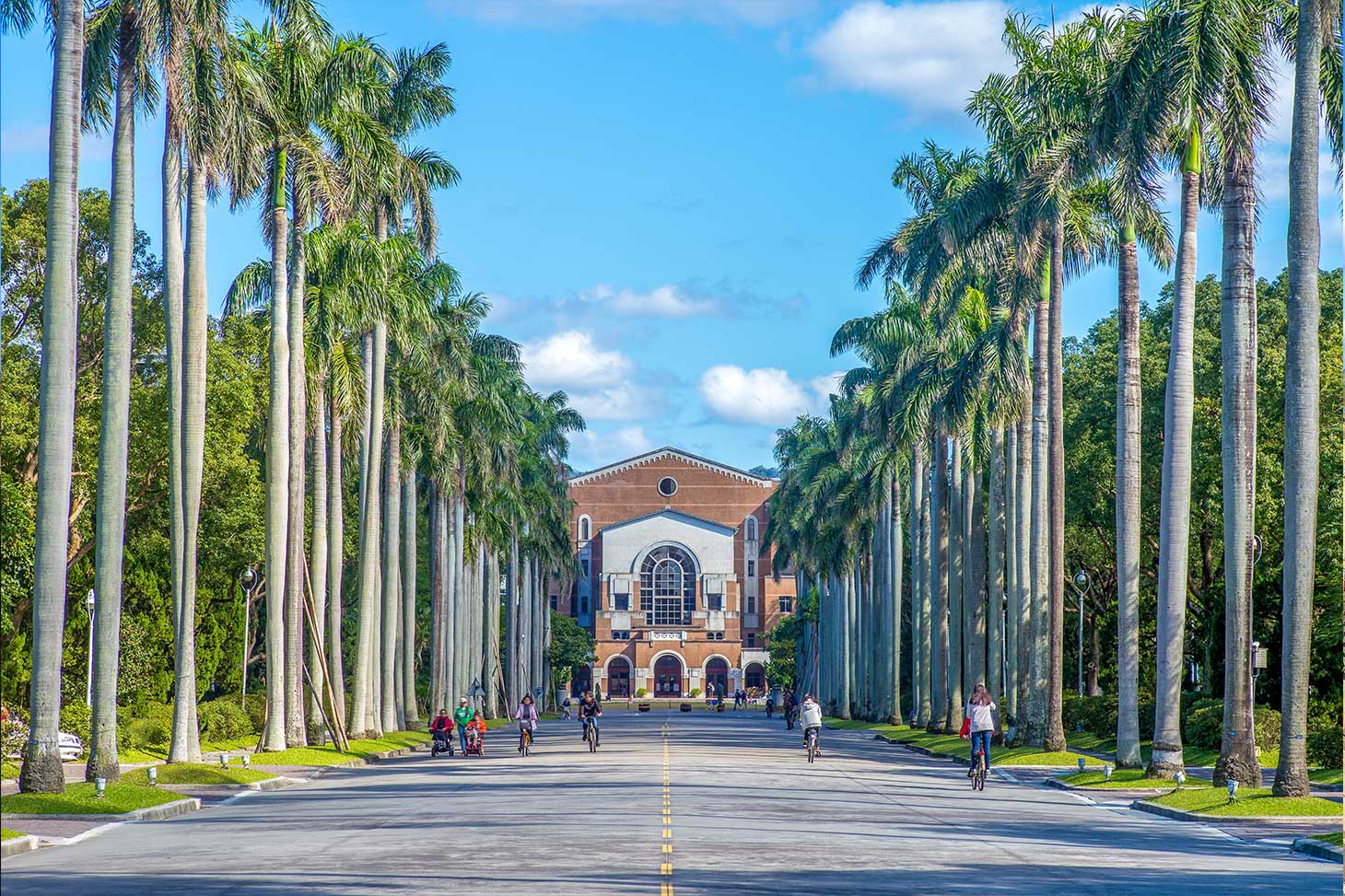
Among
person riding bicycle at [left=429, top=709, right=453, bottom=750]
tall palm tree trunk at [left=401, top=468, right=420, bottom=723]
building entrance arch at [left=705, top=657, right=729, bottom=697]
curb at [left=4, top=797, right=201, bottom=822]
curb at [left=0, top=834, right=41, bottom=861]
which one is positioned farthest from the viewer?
building entrance arch at [left=705, top=657, right=729, bottom=697]

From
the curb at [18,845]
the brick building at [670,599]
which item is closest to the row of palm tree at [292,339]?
the curb at [18,845]

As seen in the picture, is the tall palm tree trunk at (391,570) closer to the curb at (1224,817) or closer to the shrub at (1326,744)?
the shrub at (1326,744)

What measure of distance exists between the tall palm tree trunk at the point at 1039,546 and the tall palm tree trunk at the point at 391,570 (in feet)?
65.2

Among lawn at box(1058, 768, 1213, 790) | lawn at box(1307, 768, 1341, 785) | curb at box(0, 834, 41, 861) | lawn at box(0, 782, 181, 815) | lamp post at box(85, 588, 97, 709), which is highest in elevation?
lamp post at box(85, 588, 97, 709)

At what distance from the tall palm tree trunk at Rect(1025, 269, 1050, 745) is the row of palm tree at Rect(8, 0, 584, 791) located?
1573cm

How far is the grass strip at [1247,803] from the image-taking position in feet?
72.5

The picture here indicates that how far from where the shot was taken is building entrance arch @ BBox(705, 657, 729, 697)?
137 metres

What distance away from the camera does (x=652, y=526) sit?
138500mm

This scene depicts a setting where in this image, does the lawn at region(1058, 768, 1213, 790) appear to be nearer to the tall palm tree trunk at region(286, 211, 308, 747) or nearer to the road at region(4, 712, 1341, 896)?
the road at region(4, 712, 1341, 896)

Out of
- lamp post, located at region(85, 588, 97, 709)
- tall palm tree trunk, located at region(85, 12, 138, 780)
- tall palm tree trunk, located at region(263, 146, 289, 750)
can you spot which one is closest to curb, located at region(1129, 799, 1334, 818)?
tall palm tree trunk, located at region(85, 12, 138, 780)

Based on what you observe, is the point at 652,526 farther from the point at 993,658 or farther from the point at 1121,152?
the point at 1121,152

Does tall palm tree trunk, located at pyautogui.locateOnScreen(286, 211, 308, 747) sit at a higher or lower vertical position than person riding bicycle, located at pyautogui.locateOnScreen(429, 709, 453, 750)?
higher

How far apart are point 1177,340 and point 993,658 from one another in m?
22.8

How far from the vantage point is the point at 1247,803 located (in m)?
23.1
